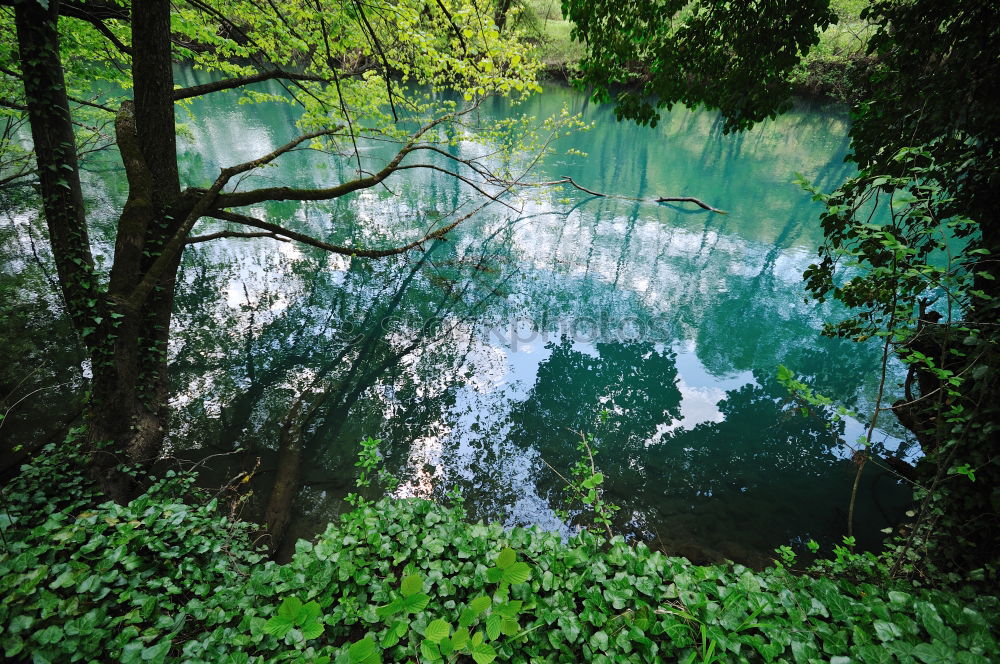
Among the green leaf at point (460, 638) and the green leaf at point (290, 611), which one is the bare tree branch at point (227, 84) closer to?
the green leaf at point (290, 611)

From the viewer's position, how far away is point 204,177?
13.2 meters

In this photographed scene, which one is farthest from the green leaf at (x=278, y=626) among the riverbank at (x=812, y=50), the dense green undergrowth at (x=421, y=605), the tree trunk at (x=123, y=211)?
the riverbank at (x=812, y=50)

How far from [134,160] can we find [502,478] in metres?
5.19

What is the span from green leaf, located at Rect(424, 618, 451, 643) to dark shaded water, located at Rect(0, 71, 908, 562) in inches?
142

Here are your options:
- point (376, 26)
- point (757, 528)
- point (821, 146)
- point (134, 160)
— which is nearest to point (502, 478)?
point (757, 528)

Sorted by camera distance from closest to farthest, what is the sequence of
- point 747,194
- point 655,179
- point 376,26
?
point 376,26, point 747,194, point 655,179

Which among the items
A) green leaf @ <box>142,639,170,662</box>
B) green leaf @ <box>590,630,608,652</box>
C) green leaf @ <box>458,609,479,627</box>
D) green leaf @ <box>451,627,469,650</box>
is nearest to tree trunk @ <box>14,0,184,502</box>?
green leaf @ <box>142,639,170,662</box>

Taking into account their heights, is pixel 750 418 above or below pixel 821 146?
below

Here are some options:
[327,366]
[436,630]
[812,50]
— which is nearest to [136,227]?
[327,366]

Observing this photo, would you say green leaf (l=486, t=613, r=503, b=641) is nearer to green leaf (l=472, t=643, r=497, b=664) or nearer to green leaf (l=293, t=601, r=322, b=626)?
green leaf (l=472, t=643, r=497, b=664)

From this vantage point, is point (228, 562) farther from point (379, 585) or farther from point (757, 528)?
point (757, 528)

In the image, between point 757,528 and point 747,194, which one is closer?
point 757,528

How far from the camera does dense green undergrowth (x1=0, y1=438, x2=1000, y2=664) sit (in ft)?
5.56

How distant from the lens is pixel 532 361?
7.93 meters
